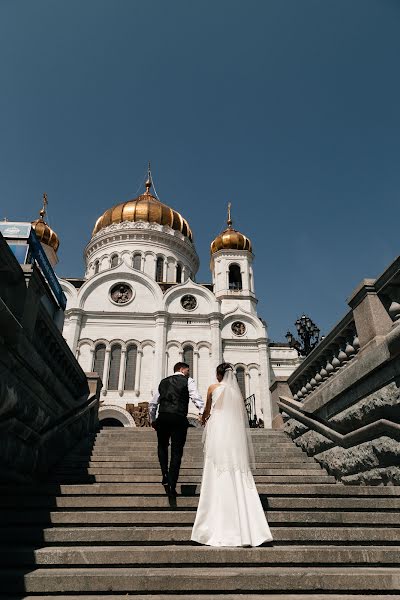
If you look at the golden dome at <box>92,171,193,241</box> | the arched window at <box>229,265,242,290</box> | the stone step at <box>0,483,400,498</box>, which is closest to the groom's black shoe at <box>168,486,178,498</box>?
the stone step at <box>0,483,400,498</box>

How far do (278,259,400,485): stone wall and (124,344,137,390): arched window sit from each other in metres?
Answer: 18.0

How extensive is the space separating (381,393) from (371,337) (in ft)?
2.62

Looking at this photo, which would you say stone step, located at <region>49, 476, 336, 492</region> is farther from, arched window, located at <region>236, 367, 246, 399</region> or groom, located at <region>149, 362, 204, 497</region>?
arched window, located at <region>236, 367, 246, 399</region>

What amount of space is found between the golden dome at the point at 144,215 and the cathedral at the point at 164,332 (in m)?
5.75

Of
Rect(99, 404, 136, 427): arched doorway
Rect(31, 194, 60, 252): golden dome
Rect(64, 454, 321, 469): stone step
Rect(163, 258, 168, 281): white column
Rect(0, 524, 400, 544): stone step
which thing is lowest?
Rect(0, 524, 400, 544): stone step

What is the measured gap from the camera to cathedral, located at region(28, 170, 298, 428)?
24484mm

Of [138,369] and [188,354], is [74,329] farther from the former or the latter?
[188,354]

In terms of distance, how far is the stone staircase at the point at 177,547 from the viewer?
3.37 metres

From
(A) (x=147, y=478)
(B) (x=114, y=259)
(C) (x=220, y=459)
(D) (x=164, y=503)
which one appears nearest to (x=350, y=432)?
(C) (x=220, y=459)

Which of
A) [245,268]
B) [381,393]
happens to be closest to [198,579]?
[381,393]

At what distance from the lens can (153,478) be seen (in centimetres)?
611

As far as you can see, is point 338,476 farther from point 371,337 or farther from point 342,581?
point 342,581

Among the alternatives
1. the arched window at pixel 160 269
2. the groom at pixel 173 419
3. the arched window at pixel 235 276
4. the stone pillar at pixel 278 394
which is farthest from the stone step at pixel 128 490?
the arched window at pixel 160 269

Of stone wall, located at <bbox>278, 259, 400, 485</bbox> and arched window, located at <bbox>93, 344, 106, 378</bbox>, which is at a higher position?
arched window, located at <bbox>93, 344, 106, 378</bbox>
